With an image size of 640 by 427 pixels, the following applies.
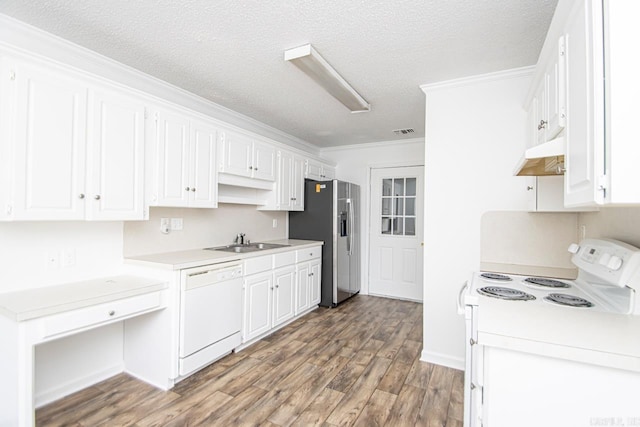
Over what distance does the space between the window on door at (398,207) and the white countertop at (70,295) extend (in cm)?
342

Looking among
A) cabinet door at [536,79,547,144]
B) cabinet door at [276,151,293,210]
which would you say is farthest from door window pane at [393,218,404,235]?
cabinet door at [536,79,547,144]

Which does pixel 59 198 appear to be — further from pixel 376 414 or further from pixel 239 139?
pixel 376 414

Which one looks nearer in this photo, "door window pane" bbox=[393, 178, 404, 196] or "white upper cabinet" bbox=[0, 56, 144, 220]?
"white upper cabinet" bbox=[0, 56, 144, 220]

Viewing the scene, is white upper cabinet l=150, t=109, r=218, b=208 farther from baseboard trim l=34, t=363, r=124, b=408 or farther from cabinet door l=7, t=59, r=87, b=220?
baseboard trim l=34, t=363, r=124, b=408

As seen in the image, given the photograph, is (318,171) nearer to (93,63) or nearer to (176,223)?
(176,223)

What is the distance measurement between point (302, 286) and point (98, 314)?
2200 mm

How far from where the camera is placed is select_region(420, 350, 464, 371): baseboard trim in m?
2.55

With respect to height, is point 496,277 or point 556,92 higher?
point 556,92

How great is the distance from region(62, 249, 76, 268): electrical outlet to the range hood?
282cm

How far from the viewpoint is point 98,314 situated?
1812 mm

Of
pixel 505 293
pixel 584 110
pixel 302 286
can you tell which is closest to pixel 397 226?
pixel 302 286

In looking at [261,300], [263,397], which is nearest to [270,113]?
[261,300]

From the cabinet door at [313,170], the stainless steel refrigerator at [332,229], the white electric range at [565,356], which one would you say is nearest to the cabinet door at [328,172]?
the cabinet door at [313,170]

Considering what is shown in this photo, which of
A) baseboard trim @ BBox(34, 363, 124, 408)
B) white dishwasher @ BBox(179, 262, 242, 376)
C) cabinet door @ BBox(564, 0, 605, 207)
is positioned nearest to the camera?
cabinet door @ BBox(564, 0, 605, 207)
